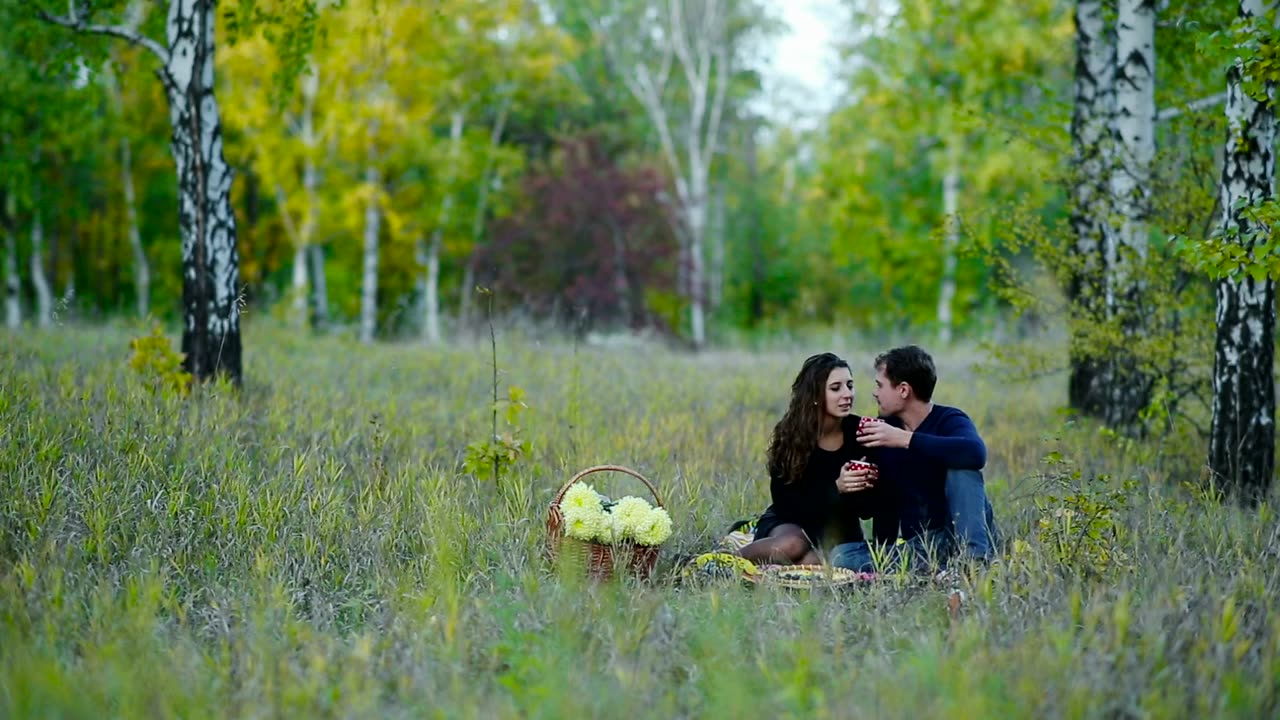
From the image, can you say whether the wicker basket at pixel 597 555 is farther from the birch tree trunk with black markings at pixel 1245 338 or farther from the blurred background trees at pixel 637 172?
the blurred background trees at pixel 637 172

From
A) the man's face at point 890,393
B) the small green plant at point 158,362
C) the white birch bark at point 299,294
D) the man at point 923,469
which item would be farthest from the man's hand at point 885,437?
the white birch bark at point 299,294

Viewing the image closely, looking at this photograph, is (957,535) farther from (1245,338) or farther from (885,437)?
(1245,338)

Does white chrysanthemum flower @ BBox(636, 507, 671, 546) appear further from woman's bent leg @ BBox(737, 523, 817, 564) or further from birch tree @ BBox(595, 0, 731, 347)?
birch tree @ BBox(595, 0, 731, 347)

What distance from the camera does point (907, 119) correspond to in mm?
19281

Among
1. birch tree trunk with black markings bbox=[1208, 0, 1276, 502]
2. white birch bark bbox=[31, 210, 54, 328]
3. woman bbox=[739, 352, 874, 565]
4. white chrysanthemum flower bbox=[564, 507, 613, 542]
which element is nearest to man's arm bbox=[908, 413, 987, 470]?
woman bbox=[739, 352, 874, 565]

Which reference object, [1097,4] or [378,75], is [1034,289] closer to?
[1097,4]

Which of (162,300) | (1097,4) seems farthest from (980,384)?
(162,300)

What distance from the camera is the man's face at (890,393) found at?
5.23 meters

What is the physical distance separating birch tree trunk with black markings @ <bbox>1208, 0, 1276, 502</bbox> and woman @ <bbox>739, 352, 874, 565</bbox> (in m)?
2.58

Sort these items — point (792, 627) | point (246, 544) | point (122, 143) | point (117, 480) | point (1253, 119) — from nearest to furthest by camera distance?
1. point (792, 627)
2. point (246, 544)
3. point (117, 480)
4. point (1253, 119)
5. point (122, 143)

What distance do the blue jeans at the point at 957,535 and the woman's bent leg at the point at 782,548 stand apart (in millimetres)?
165

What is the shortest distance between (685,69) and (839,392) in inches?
784

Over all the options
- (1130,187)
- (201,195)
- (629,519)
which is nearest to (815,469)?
(629,519)

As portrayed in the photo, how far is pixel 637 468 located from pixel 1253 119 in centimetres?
426
